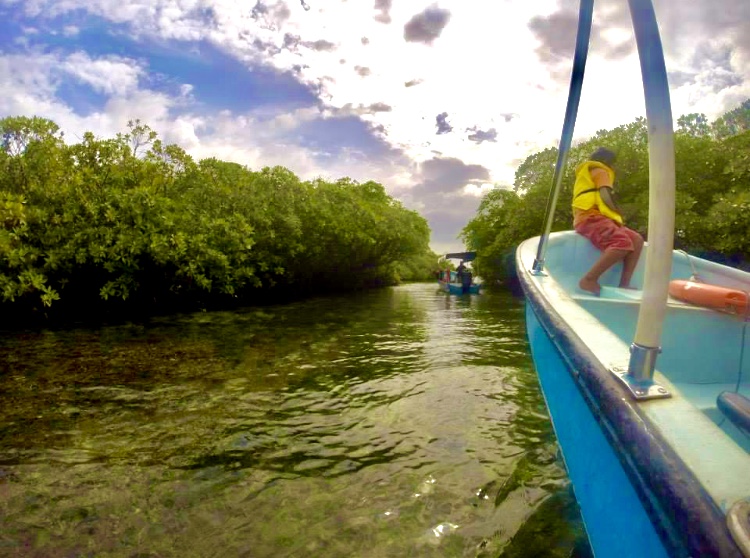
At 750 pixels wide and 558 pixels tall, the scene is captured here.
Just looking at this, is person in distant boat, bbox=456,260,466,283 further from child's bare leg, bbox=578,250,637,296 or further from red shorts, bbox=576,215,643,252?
child's bare leg, bbox=578,250,637,296

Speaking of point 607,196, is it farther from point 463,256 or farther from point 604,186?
point 463,256

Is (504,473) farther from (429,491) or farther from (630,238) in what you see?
(630,238)

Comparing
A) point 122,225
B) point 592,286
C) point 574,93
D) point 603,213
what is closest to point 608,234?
point 603,213

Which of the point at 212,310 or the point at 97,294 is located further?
the point at 212,310

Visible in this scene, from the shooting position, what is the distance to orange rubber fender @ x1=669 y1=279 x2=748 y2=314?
2.91 meters

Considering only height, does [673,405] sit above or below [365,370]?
above

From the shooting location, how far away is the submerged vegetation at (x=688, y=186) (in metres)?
15.2

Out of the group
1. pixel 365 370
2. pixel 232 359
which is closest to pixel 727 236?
pixel 365 370

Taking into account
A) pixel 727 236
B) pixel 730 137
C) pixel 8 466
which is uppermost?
pixel 730 137

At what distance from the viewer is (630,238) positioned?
185 inches

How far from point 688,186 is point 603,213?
17.6m

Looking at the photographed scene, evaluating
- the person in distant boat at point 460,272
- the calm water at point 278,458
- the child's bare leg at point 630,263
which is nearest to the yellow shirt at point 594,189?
the child's bare leg at point 630,263

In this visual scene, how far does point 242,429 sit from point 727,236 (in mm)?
16665

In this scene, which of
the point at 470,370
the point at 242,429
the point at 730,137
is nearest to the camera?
the point at 242,429
